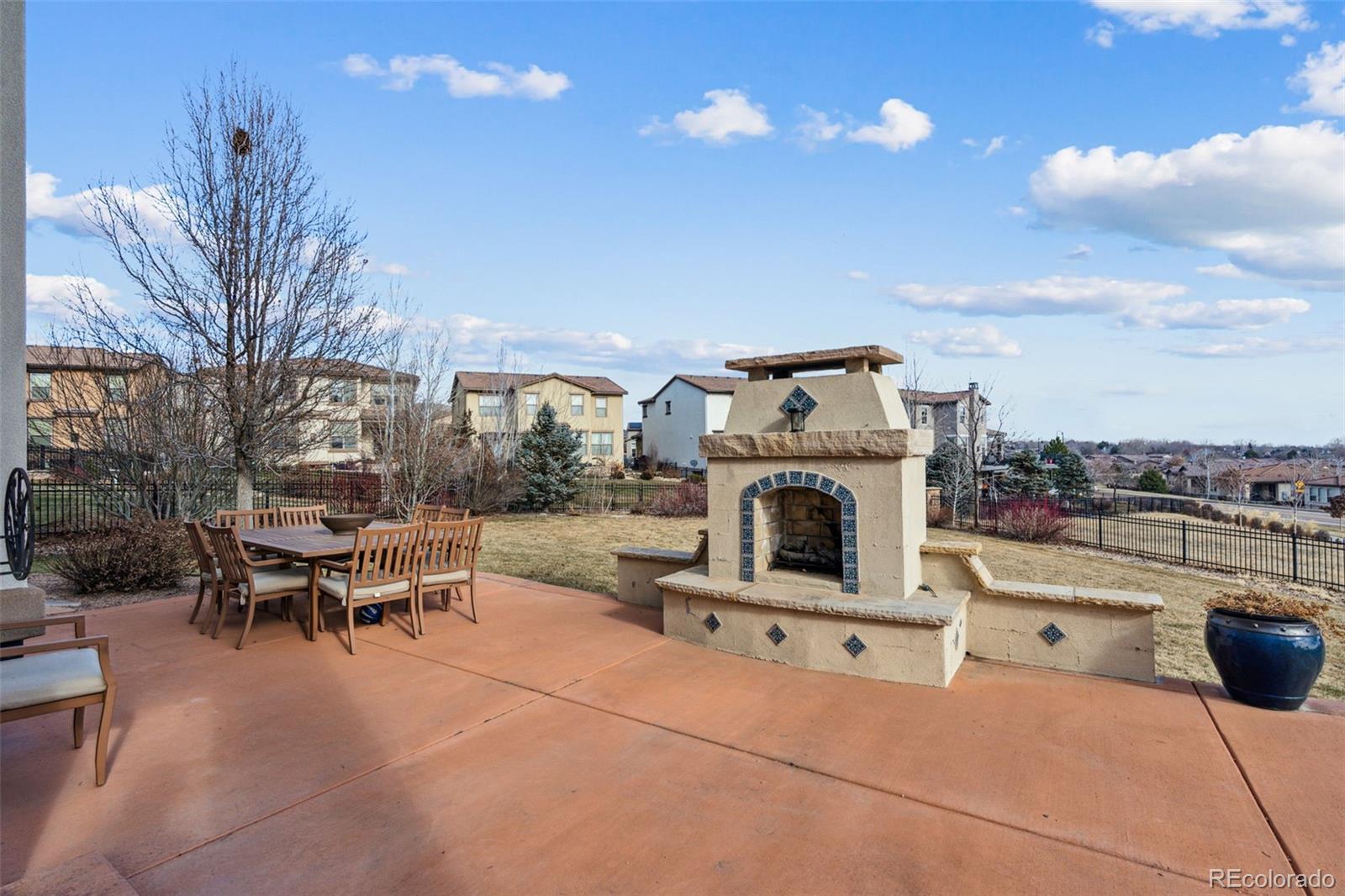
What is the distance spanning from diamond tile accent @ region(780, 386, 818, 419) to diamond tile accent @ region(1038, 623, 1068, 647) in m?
2.28

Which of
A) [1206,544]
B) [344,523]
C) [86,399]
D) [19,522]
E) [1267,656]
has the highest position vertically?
[86,399]

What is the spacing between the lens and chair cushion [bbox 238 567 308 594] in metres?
5.17

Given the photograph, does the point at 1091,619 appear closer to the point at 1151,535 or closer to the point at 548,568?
the point at 548,568

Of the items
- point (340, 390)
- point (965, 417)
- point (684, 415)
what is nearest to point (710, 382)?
point (684, 415)

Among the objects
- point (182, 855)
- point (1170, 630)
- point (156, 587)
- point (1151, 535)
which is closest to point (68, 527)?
point (156, 587)

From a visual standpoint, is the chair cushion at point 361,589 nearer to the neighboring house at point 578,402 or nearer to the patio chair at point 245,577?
the patio chair at point 245,577

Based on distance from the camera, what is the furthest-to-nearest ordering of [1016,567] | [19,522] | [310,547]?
[1016,567] → [310,547] → [19,522]

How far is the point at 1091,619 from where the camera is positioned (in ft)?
14.7

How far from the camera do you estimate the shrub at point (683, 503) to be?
18.3m

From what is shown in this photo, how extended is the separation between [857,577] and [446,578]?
3.47 m

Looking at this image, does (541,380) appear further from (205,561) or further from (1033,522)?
(205,561)

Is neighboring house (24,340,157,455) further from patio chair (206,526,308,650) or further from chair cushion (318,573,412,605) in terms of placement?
chair cushion (318,573,412,605)

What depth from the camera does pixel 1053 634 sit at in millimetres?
4633

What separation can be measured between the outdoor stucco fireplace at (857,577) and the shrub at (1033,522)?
11.8 m
